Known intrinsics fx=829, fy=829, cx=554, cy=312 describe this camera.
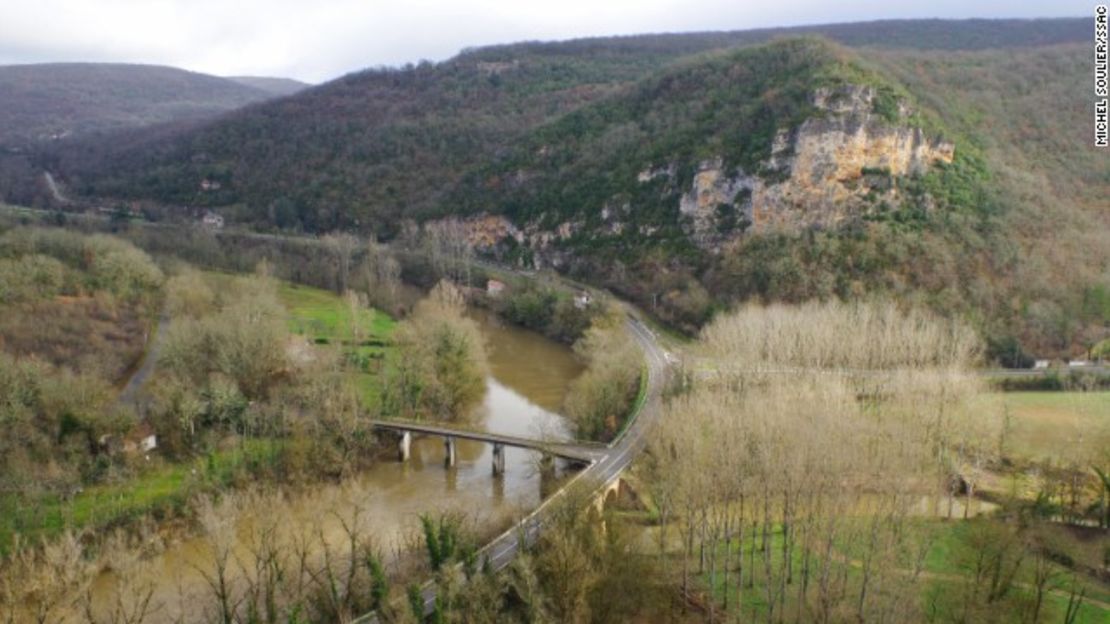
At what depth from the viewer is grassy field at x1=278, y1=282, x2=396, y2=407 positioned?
2178 inches

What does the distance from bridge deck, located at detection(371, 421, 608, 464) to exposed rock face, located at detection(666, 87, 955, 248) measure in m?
37.5

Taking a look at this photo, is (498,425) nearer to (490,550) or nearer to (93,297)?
(490,550)

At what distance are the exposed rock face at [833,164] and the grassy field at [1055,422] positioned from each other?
75.8 ft

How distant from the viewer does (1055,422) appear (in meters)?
47.8

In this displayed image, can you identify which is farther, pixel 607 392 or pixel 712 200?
pixel 712 200

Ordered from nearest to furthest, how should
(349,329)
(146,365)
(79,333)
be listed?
(79,333), (146,365), (349,329)

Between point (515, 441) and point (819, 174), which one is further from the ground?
point (819, 174)

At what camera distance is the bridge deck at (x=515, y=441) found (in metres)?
41.2

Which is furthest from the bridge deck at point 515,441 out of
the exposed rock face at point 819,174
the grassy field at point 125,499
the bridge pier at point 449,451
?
the exposed rock face at point 819,174

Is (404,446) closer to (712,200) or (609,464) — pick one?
(609,464)

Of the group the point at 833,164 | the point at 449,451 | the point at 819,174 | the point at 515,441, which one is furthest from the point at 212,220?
the point at 515,441

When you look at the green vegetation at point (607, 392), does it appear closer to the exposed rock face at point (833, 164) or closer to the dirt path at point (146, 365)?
the dirt path at point (146, 365)

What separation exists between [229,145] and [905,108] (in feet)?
356

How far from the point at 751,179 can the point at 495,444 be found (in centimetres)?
4299
